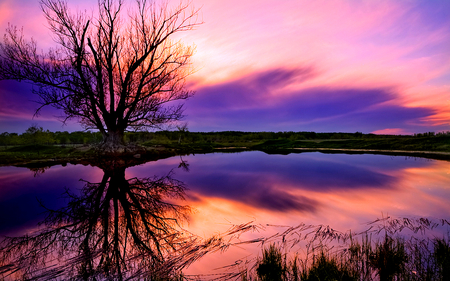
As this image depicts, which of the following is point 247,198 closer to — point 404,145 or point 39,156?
point 39,156

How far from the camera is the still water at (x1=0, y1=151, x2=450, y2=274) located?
4688mm

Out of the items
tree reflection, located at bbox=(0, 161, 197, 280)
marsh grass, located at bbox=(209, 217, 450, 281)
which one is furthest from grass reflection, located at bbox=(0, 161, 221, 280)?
marsh grass, located at bbox=(209, 217, 450, 281)

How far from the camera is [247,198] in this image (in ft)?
23.0

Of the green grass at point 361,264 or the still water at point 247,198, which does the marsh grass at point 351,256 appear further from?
the still water at point 247,198

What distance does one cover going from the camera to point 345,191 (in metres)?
7.82

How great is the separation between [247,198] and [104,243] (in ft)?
14.2

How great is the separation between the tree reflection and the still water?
164mm

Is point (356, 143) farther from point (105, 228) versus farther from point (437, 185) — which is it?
point (105, 228)

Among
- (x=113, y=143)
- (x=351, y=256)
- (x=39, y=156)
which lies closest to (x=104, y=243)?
(x=351, y=256)

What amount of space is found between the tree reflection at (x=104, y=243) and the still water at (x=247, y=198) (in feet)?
0.54

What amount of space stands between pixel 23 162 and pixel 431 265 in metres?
17.6

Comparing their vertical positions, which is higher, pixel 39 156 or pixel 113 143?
pixel 113 143

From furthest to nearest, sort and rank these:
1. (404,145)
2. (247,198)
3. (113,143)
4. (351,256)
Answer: (404,145) < (113,143) < (247,198) < (351,256)

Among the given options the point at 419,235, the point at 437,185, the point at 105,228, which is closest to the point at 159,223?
the point at 105,228
